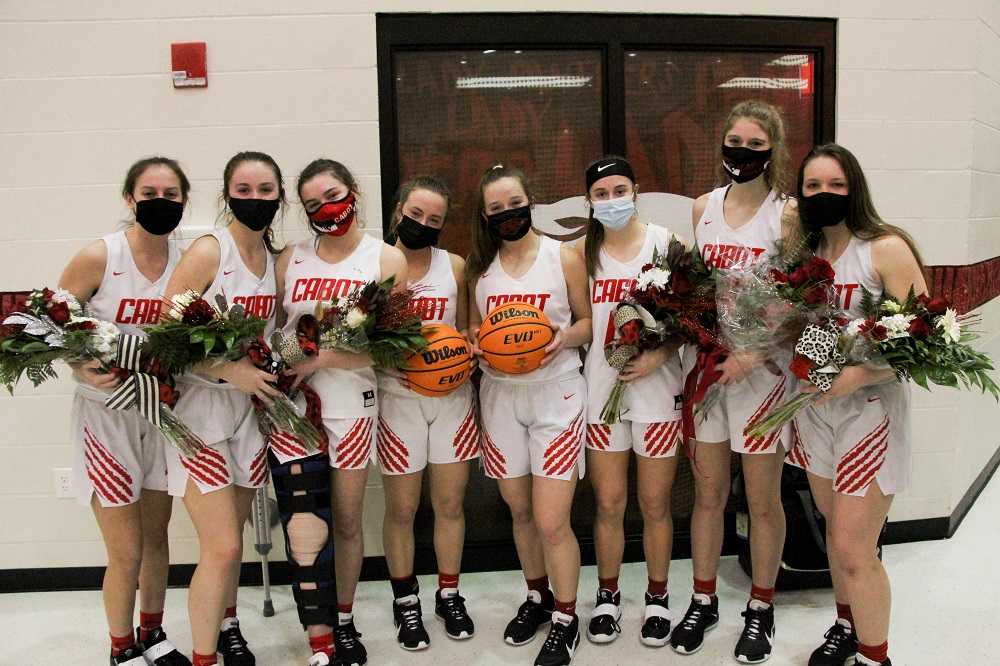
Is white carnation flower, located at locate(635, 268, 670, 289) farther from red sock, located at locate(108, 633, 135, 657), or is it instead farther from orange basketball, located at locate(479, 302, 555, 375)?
red sock, located at locate(108, 633, 135, 657)

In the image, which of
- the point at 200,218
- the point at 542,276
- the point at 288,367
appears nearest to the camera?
the point at 288,367

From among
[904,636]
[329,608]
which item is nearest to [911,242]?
[904,636]

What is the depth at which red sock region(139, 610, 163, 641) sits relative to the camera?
2760mm

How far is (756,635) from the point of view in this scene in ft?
9.14

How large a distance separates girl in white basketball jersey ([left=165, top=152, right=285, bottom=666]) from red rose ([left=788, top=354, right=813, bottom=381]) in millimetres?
1724

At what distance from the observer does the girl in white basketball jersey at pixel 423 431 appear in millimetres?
2748

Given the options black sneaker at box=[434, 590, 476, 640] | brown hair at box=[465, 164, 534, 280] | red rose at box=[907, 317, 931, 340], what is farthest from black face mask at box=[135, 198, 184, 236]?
red rose at box=[907, 317, 931, 340]

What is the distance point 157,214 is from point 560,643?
213 centimetres

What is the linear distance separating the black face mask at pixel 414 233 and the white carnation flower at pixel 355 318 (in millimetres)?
446

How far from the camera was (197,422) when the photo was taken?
2500 millimetres

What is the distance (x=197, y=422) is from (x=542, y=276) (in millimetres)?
1330

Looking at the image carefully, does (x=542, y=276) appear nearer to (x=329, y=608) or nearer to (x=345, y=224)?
(x=345, y=224)

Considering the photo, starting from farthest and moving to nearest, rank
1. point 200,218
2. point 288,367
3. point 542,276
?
point 200,218 → point 542,276 → point 288,367

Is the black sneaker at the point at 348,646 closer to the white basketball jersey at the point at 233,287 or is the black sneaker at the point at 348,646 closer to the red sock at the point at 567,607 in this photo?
the red sock at the point at 567,607
